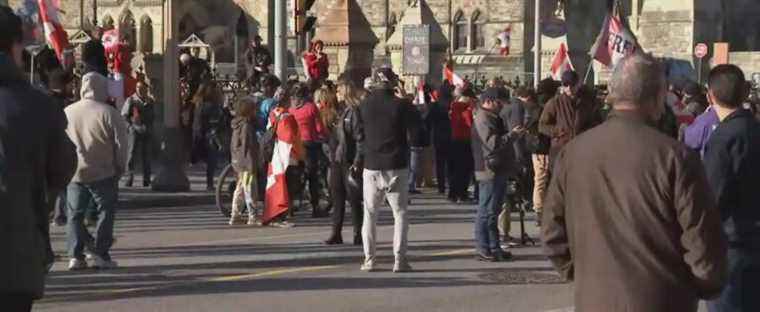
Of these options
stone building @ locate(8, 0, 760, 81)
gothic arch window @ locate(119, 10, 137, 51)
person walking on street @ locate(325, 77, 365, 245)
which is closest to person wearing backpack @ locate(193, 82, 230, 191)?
person walking on street @ locate(325, 77, 365, 245)

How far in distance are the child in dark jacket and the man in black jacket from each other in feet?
14.3

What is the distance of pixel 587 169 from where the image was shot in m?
5.75

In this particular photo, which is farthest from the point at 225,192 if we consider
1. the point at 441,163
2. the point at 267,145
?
the point at 441,163

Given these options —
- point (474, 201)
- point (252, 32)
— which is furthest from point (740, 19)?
point (474, 201)

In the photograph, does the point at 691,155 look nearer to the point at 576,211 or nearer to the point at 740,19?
the point at 576,211

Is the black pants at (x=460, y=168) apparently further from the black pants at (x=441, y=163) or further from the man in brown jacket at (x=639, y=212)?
the man in brown jacket at (x=639, y=212)

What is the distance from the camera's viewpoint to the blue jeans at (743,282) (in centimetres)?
744

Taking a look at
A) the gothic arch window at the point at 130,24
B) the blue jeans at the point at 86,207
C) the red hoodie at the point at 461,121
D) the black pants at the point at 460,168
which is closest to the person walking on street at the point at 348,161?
the blue jeans at the point at 86,207

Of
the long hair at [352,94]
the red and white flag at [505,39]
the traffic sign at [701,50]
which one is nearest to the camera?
the long hair at [352,94]

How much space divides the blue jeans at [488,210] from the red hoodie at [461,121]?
8.42m

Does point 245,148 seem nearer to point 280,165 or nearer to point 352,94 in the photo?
point 280,165

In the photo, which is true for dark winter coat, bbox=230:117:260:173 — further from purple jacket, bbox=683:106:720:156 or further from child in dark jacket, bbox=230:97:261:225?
purple jacket, bbox=683:106:720:156

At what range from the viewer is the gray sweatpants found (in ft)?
43.8

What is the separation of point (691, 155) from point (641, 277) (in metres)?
0.48
